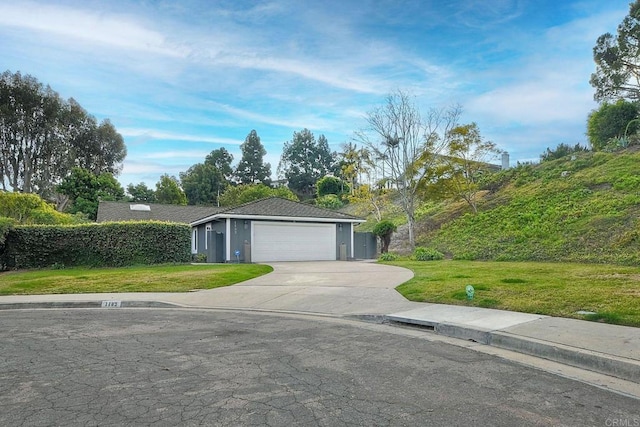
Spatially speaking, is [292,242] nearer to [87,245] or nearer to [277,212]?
[277,212]

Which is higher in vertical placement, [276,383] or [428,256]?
[428,256]

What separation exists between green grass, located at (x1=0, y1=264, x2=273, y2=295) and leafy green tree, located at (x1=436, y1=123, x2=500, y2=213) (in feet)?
45.8

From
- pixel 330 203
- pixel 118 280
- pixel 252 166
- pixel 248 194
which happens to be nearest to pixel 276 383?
pixel 118 280

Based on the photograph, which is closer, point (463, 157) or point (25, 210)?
point (463, 157)

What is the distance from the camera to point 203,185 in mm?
57219

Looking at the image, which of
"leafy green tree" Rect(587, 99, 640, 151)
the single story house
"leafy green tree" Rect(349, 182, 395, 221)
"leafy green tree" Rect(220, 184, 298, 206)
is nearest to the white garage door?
the single story house

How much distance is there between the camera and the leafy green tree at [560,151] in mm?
29984

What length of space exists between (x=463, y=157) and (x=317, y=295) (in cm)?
1788

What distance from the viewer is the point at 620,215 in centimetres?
1645

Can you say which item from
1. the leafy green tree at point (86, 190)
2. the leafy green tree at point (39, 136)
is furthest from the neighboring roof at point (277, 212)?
the leafy green tree at point (39, 136)

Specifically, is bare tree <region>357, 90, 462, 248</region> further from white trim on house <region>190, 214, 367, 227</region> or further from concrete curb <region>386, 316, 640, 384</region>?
concrete curb <region>386, 316, 640, 384</region>

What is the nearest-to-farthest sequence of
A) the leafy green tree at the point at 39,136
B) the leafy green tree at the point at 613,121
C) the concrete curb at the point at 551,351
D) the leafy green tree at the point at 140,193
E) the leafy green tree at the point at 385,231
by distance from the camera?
the concrete curb at the point at 551,351, the leafy green tree at the point at 385,231, the leafy green tree at the point at 613,121, the leafy green tree at the point at 39,136, the leafy green tree at the point at 140,193

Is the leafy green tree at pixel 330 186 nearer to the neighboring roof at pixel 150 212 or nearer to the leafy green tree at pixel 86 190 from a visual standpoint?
the neighboring roof at pixel 150 212

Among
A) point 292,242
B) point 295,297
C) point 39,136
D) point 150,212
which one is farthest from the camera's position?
point 39,136
